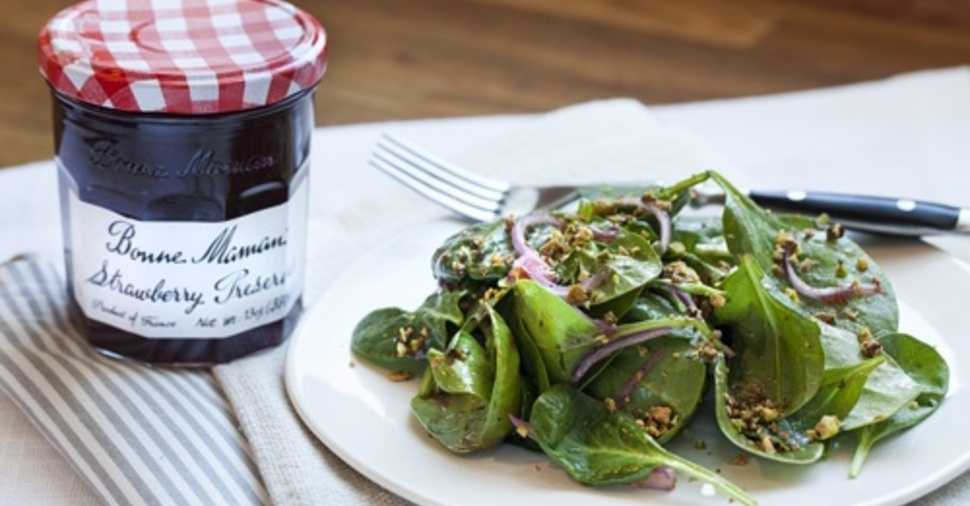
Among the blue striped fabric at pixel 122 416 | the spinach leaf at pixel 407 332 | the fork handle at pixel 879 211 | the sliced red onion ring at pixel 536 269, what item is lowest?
the blue striped fabric at pixel 122 416

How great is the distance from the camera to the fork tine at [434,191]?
3.65 ft

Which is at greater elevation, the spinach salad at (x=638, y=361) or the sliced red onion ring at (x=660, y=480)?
the spinach salad at (x=638, y=361)

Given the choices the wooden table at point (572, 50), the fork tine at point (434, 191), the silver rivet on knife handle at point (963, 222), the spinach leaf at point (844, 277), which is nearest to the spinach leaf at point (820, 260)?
the spinach leaf at point (844, 277)

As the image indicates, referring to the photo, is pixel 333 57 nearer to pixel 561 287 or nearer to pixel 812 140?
pixel 812 140

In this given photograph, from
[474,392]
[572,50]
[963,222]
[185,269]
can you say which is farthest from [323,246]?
[572,50]

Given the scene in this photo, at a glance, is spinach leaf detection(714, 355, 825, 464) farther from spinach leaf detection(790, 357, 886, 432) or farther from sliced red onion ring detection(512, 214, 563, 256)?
sliced red onion ring detection(512, 214, 563, 256)

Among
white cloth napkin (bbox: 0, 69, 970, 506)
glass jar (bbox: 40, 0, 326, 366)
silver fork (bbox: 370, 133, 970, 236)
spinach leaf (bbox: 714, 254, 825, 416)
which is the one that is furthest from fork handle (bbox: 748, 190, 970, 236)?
glass jar (bbox: 40, 0, 326, 366)

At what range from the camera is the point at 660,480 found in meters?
0.80

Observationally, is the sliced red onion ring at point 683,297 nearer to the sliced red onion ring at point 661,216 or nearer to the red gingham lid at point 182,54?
the sliced red onion ring at point 661,216

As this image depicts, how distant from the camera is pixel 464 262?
905 millimetres

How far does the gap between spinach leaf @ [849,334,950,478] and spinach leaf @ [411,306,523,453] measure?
202 millimetres

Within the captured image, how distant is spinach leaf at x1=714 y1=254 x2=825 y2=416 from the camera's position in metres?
0.83

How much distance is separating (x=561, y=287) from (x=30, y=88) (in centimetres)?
106

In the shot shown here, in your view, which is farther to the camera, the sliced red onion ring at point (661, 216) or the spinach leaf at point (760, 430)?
the sliced red onion ring at point (661, 216)
